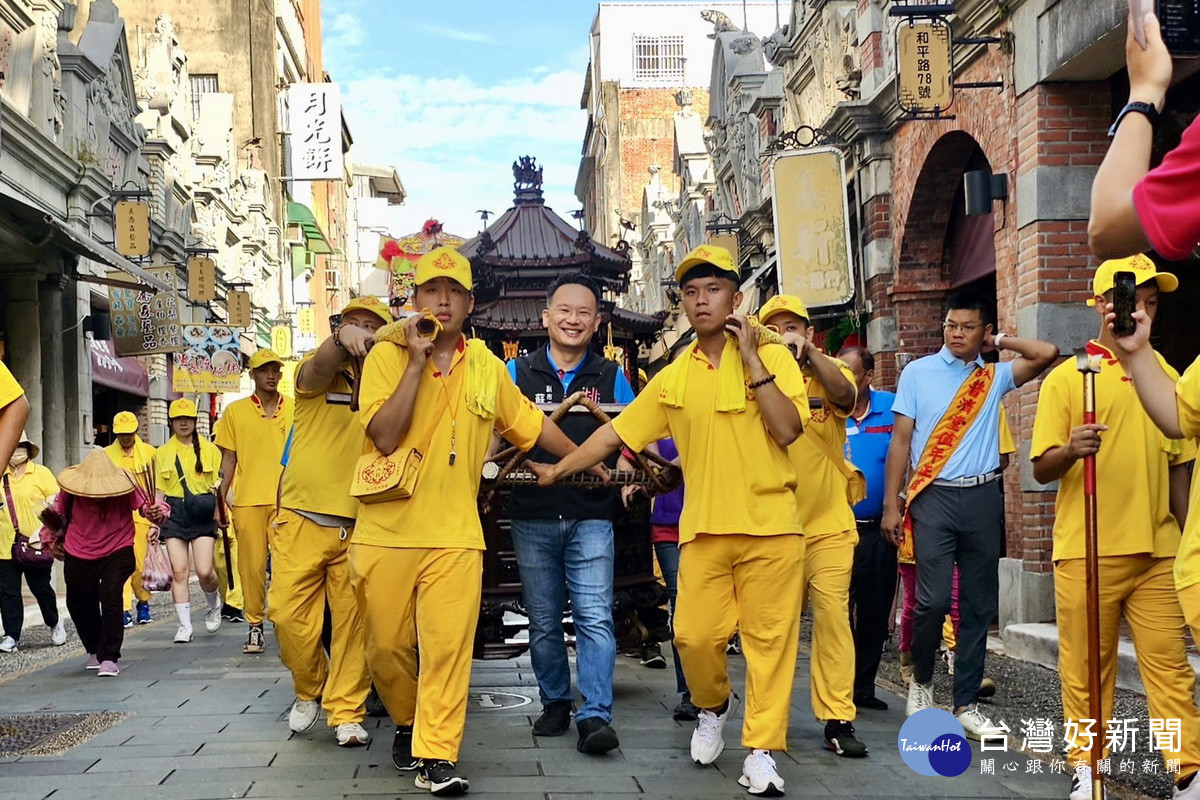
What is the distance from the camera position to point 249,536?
388 inches

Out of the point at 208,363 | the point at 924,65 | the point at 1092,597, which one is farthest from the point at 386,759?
the point at 208,363

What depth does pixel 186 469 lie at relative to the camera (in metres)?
12.3

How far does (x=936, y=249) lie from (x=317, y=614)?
10.0 meters

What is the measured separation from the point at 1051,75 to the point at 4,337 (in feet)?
45.2

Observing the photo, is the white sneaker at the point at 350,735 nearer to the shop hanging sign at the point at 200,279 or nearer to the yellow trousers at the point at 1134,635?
the yellow trousers at the point at 1134,635

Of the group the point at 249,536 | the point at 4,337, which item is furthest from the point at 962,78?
the point at 4,337

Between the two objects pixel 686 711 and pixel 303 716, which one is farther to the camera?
pixel 686 711

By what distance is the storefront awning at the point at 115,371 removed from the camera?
876 inches

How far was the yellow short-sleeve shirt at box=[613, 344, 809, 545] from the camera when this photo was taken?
5754mm

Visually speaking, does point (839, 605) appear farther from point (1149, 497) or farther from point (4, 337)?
point (4, 337)

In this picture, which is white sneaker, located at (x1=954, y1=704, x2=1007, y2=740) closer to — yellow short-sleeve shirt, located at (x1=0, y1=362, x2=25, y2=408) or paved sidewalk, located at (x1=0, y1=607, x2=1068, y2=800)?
paved sidewalk, located at (x1=0, y1=607, x2=1068, y2=800)

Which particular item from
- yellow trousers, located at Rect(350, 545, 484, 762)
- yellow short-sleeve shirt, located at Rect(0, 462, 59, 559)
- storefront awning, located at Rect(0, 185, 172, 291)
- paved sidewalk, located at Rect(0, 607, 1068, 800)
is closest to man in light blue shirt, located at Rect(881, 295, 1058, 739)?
paved sidewalk, located at Rect(0, 607, 1068, 800)

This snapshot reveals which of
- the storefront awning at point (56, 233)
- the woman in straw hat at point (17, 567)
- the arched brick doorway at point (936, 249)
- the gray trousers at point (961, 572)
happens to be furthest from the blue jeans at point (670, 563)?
the storefront awning at point (56, 233)

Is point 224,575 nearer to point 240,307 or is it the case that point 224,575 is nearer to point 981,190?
point 981,190
